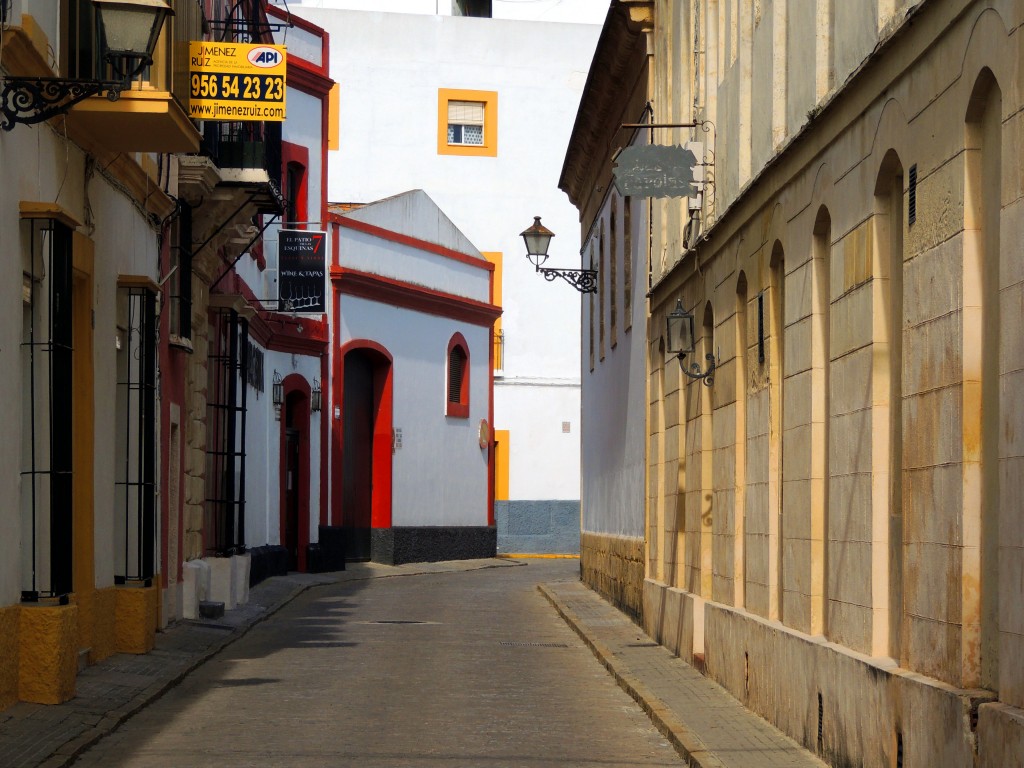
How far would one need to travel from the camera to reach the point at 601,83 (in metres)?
23.7

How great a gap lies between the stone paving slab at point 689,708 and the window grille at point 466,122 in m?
26.4

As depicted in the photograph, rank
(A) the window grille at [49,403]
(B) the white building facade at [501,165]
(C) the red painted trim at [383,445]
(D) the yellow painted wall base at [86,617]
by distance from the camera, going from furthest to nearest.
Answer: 1. (B) the white building facade at [501,165]
2. (C) the red painted trim at [383,445]
3. (D) the yellow painted wall base at [86,617]
4. (A) the window grille at [49,403]

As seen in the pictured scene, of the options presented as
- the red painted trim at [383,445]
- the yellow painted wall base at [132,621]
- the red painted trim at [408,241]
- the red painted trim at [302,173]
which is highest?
the red painted trim at [302,173]

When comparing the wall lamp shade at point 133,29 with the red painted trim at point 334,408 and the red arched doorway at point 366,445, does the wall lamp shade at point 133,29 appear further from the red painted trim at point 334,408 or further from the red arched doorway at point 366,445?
the red arched doorway at point 366,445

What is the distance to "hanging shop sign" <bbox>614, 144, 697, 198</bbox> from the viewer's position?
50.7 feet

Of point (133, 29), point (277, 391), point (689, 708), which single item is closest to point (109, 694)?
point (689, 708)

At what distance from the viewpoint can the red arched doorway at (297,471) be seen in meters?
30.6

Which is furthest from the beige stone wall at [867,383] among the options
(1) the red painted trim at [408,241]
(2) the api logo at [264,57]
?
(1) the red painted trim at [408,241]

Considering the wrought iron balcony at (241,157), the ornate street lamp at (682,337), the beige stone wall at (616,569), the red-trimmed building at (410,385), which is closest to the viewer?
the ornate street lamp at (682,337)

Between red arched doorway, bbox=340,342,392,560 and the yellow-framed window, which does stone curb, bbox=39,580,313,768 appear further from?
the yellow-framed window

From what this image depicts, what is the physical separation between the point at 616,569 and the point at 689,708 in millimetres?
10752

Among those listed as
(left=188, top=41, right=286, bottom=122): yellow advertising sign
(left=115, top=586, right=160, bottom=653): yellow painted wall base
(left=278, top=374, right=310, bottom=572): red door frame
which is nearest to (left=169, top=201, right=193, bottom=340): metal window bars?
(left=188, top=41, right=286, bottom=122): yellow advertising sign

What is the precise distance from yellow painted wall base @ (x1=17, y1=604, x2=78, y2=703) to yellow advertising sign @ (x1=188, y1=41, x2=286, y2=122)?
6.26 meters

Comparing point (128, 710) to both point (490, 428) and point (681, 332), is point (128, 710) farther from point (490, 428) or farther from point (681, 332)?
point (490, 428)
